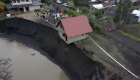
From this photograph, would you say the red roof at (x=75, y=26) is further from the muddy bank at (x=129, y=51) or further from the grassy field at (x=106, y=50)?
the muddy bank at (x=129, y=51)

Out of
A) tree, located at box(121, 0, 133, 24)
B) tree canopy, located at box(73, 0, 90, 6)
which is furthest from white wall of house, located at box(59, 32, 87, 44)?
tree canopy, located at box(73, 0, 90, 6)

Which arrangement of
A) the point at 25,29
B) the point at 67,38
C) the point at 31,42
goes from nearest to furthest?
the point at 67,38 < the point at 31,42 < the point at 25,29

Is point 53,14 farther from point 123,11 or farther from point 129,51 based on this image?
point 129,51

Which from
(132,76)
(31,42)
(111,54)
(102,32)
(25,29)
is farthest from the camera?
(25,29)

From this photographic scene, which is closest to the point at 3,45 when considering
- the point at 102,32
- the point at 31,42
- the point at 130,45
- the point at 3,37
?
the point at 3,37

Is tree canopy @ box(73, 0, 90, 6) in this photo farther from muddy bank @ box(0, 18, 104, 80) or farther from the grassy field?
the grassy field

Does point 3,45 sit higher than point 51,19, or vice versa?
point 51,19

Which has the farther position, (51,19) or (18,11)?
(18,11)

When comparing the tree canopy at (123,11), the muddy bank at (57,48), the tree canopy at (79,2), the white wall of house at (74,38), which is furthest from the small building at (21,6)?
the tree canopy at (123,11)

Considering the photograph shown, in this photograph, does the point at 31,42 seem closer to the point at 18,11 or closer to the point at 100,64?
the point at 18,11
